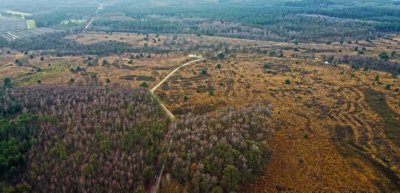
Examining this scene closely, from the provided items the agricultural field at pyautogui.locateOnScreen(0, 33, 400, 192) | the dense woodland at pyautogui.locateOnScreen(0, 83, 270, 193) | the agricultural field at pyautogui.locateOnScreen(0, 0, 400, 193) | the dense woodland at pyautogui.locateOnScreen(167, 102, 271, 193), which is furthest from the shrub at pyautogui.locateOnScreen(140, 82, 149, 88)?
the dense woodland at pyautogui.locateOnScreen(167, 102, 271, 193)

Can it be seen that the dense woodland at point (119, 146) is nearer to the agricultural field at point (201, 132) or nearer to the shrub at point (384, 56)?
the agricultural field at point (201, 132)

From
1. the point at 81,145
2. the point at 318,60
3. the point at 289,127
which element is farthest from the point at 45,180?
the point at 318,60

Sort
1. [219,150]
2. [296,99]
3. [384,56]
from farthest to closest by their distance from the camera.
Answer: [384,56]
[296,99]
[219,150]

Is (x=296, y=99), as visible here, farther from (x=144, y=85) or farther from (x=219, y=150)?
(x=144, y=85)

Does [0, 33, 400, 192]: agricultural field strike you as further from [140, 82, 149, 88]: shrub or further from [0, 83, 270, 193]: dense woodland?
[0, 83, 270, 193]: dense woodland

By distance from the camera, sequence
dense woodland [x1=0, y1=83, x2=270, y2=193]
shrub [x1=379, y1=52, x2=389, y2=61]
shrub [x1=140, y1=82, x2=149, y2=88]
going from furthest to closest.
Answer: shrub [x1=379, y1=52, x2=389, y2=61] → shrub [x1=140, y1=82, x2=149, y2=88] → dense woodland [x1=0, y1=83, x2=270, y2=193]

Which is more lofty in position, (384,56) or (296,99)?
(384,56)

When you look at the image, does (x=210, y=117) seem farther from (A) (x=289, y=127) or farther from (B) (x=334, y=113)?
(B) (x=334, y=113)

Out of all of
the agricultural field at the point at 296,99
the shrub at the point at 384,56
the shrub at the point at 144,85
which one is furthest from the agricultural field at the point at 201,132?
the shrub at the point at 384,56

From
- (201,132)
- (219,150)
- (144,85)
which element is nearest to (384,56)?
(144,85)

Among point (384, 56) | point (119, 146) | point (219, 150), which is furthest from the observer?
point (384, 56)

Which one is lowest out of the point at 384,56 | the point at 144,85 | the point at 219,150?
the point at 219,150

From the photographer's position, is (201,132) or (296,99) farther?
(296,99)
